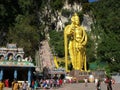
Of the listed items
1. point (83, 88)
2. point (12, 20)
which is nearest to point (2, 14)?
point (12, 20)

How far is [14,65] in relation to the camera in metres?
34.5

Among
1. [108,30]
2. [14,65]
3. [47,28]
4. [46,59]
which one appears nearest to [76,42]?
[46,59]

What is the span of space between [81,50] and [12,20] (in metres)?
13.1

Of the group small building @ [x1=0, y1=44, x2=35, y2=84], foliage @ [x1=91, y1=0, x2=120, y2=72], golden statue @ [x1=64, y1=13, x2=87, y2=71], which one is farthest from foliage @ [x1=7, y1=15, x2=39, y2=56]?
foliage @ [x1=91, y1=0, x2=120, y2=72]

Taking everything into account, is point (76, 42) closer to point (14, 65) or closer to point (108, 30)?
point (14, 65)

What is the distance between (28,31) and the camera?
146 ft

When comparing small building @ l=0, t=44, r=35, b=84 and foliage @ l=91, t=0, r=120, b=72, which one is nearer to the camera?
small building @ l=0, t=44, r=35, b=84

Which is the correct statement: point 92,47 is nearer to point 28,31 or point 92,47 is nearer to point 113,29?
point 113,29

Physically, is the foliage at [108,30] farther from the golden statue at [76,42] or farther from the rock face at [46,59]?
the golden statue at [76,42]

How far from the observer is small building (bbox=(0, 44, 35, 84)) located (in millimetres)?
34531

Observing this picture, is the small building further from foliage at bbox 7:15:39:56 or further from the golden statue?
the golden statue

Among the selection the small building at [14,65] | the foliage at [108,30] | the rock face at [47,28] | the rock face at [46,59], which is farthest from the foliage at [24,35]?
the foliage at [108,30]

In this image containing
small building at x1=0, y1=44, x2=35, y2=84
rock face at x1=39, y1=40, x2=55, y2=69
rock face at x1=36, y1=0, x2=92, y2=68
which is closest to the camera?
small building at x1=0, y1=44, x2=35, y2=84

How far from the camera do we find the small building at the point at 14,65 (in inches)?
1359
